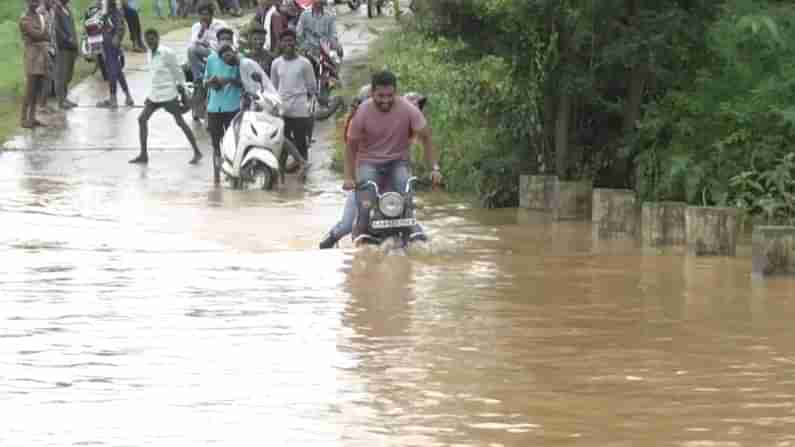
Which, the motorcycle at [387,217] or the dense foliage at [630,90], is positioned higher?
the dense foliage at [630,90]

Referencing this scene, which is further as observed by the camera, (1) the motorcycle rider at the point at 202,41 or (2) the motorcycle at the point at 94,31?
(2) the motorcycle at the point at 94,31

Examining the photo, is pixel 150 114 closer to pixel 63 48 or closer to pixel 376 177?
pixel 63 48

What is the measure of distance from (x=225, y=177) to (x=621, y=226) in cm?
711

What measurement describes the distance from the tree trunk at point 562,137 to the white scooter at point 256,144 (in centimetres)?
418

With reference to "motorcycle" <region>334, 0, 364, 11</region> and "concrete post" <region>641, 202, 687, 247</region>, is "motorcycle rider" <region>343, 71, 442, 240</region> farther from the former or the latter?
"motorcycle" <region>334, 0, 364, 11</region>

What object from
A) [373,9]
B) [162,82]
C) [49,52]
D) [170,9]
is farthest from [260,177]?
[170,9]

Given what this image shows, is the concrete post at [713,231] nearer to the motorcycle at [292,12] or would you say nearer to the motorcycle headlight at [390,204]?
the motorcycle headlight at [390,204]

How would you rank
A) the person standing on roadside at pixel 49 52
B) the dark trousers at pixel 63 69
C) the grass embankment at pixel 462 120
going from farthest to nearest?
the dark trousers at pixel 63 69 → the person standing on roadside at pixel 49 52 → the grass embankment at pixel 462 120

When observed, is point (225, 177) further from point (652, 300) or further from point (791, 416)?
point (791, 416)

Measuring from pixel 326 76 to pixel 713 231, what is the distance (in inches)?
532

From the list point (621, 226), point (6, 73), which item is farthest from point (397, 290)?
point (6, 73)

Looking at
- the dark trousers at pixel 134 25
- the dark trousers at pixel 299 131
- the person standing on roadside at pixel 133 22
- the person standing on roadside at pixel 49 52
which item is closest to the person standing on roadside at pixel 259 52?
the dark trousers at pixel 299 131

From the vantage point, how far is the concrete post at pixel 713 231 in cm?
1395

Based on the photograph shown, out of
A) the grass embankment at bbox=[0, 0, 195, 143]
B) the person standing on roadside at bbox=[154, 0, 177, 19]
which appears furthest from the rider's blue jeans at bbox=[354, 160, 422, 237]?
the person standing on roadside at bbox=[154, 0, 177, 19]
